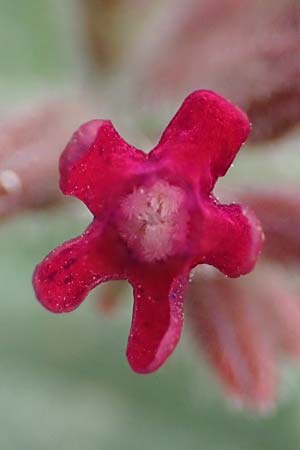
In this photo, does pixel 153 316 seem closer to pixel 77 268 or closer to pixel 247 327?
pixel 77 268

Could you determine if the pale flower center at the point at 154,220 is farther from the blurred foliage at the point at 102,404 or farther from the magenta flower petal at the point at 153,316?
the blurred foliage at the point at 102,404

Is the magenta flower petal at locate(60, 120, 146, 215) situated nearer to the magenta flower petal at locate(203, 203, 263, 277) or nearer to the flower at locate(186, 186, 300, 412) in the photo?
the magenta flower petal at locate(203, 203, 263, 277)

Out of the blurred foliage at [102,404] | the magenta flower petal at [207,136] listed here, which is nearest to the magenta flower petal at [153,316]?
the magenta flower petal at [207,136]

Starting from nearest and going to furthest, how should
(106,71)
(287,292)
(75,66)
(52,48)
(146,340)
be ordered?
(146,340), (287,292), (106,71), (75,66), (52,48)

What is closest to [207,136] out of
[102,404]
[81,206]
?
[81,206]

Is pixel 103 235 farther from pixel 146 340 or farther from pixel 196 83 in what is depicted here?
pixel 196 83

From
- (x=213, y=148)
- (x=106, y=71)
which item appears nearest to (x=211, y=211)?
(x=213, y=148)

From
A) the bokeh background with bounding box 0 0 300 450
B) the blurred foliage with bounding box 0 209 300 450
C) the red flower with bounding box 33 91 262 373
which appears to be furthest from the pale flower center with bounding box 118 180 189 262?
the blurred foliage with bounding box 0 209 300 450
